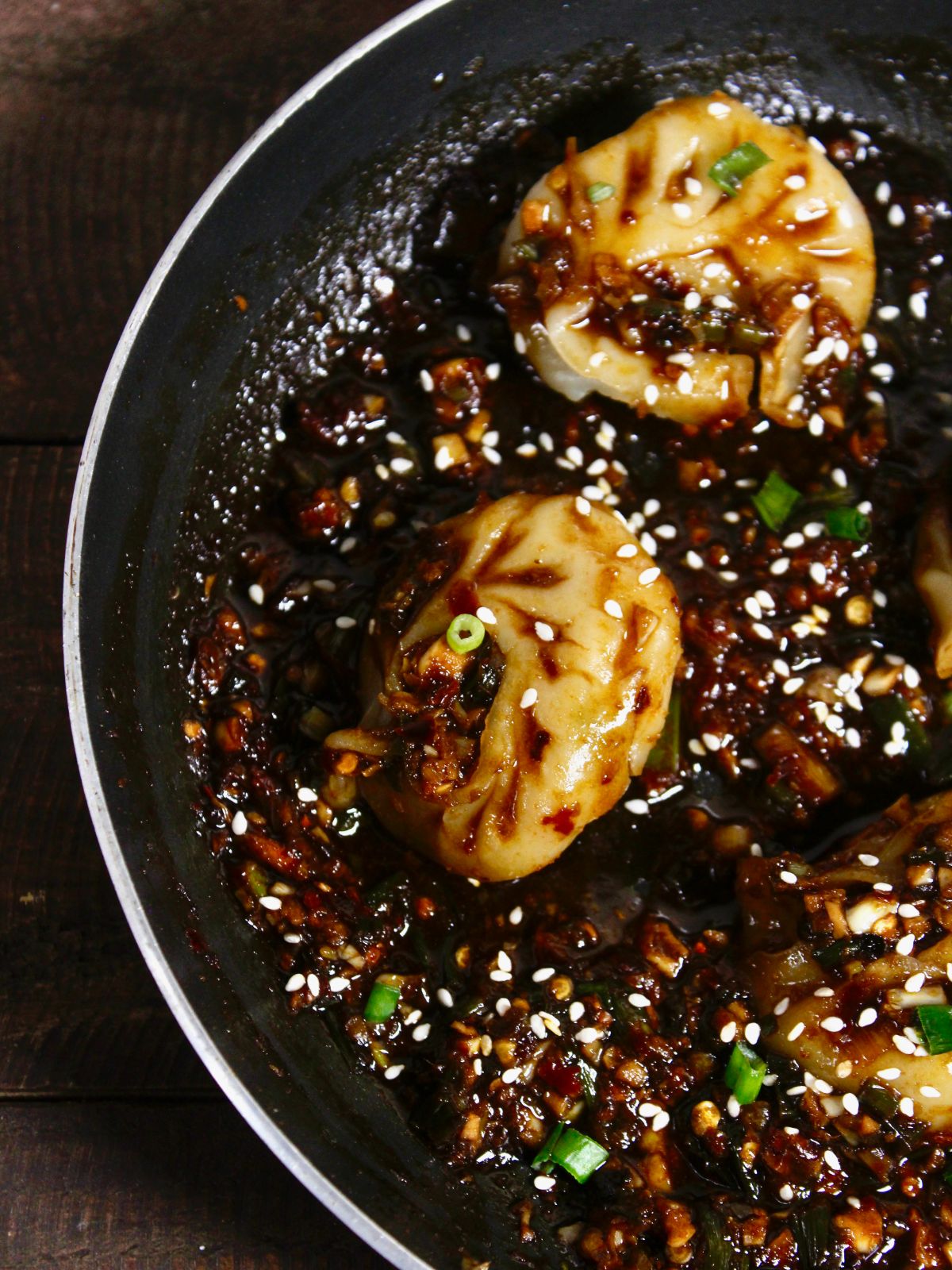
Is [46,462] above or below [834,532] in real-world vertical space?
above

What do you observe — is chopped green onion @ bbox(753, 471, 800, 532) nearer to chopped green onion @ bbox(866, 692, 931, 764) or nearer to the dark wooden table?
chopped green onion @ bbox(866, 692, 931, 764)

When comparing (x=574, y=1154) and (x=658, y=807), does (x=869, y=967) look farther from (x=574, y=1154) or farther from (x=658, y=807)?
(x=574, y=1154)

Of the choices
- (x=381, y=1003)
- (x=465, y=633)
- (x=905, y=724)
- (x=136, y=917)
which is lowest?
(x=381, y=1003)

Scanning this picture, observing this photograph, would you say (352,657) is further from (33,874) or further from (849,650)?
(849,650)

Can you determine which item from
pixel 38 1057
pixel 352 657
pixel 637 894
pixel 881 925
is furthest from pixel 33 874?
pixel 881 925

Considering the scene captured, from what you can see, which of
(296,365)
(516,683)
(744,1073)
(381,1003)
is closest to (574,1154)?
(744,1073)
